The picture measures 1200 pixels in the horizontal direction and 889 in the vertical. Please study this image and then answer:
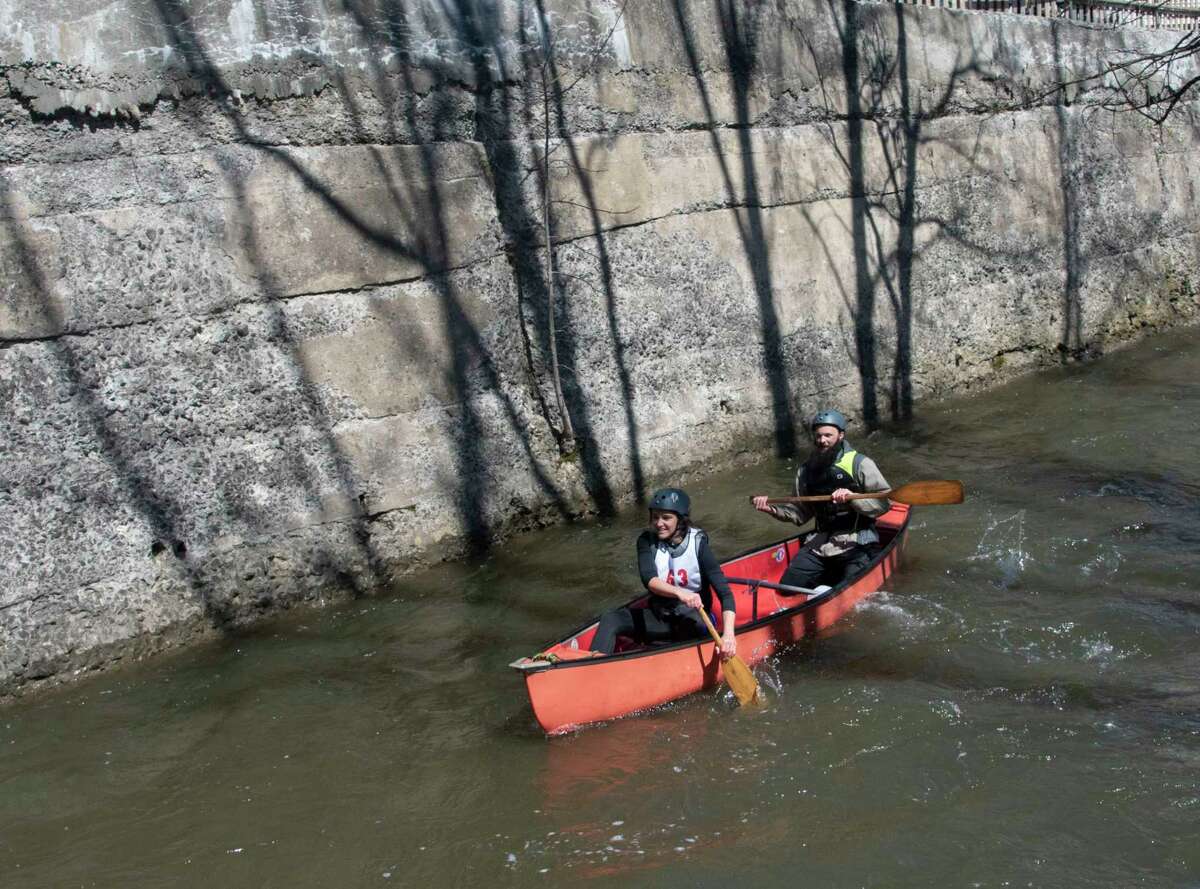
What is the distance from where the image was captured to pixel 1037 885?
166 inches

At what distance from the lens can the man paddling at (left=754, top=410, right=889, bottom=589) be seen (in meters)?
7.16

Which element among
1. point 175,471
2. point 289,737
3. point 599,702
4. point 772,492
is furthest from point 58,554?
point 772,492

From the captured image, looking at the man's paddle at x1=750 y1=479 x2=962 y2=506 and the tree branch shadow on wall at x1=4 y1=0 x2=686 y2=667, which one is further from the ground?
the tree branch shadow on wall at x1=4 y1=0 x2=686 y2=667

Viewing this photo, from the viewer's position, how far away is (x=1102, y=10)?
1263 cm

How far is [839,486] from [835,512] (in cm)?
18

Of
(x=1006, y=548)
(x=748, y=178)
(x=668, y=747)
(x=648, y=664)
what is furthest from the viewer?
(x=748, y=178)

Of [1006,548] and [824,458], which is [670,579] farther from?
[1006,548]

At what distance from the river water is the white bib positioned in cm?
66

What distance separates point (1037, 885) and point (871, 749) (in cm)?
112

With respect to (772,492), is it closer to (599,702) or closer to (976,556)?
(976,556)

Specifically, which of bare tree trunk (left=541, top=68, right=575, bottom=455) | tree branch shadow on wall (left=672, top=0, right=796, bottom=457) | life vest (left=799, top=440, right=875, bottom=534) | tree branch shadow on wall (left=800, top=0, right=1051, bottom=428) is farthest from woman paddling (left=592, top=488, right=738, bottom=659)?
tree branch shadow on wall (left=800, top=0, right=1051, bottom=428)

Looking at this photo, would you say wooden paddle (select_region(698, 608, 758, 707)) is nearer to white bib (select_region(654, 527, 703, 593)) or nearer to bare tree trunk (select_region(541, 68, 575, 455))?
white bib (select_region(654, 527, 703, 593))

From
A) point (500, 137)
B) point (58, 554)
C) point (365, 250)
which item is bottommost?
point (58, 554)

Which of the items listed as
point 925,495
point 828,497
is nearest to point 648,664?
point 828,497
